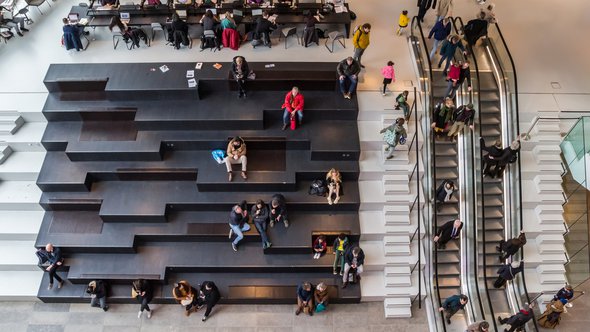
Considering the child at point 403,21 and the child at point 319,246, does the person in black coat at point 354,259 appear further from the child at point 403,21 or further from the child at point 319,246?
the child at point 403,21

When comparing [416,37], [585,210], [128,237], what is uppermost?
[416,37]

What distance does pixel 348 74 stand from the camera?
10.1m

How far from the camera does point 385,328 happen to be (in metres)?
9.36

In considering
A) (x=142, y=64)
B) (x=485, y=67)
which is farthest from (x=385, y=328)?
(x=142, y=64)

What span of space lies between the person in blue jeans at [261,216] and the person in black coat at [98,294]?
3.54 m

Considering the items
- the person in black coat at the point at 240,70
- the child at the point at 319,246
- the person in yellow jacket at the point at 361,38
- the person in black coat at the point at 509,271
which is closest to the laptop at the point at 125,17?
the person in black coat at the point at 240,70

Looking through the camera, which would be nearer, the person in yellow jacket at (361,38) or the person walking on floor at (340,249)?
the person walking on floor at (340,249)

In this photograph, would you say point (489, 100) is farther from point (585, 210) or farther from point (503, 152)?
point (585, 210)

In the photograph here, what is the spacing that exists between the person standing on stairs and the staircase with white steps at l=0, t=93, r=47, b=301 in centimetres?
881

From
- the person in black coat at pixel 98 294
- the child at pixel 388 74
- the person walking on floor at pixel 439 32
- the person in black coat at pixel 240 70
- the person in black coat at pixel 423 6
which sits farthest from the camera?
the person in black coat at pixel 423 6

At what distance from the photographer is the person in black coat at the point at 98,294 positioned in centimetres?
912

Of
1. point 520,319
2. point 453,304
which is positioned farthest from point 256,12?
point 520,319

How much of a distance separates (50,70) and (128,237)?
4.79 metres

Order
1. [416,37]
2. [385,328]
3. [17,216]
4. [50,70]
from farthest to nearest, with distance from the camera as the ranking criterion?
[416,37] → [50,70] → [17,216] → [385,328]
